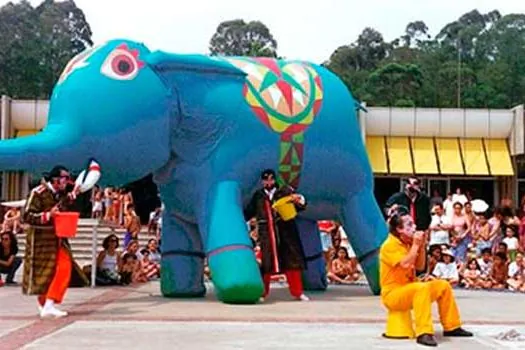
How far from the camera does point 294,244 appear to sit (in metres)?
12.2

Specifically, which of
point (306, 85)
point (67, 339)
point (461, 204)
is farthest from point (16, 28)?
point (67, 339)

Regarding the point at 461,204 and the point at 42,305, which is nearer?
the point at 42,305

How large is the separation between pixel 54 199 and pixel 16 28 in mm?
55242

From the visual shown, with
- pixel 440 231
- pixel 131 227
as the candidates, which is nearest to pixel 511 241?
pixel 440 231

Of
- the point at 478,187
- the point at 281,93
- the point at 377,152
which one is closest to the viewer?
the point at 281,93

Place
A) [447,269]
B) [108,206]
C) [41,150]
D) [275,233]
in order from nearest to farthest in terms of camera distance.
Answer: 1. [41,150]
2. [275,233]
3. [447,269]
4. [108,206]

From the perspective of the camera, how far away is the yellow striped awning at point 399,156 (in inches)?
1181

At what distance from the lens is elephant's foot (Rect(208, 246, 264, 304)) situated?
37.1 feet

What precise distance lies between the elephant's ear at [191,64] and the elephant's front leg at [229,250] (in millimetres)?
1404

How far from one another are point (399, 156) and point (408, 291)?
2189cm

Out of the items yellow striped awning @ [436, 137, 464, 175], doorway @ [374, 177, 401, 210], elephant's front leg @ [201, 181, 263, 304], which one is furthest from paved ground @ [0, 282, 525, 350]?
doorway @ [374, 177, 401, 210]

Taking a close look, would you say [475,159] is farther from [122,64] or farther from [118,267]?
[122,64]

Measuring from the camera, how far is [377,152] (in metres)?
30.0

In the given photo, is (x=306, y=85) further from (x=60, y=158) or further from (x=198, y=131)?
(x=60, y=158)
